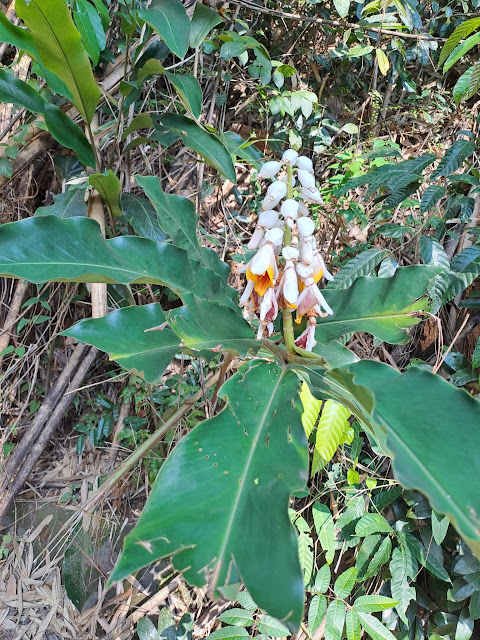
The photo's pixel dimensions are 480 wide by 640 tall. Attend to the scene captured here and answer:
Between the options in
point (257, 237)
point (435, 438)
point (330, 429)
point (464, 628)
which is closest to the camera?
point (435, 438)

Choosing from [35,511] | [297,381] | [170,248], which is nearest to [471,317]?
[297,381]

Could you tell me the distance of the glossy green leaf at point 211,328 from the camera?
2.19 feet

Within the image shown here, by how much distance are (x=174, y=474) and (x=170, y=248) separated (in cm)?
42

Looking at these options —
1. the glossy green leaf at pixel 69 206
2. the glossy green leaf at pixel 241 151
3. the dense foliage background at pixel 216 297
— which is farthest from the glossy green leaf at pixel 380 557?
the glossy green leaf at pixel 69 206

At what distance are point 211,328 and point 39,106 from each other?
78cm

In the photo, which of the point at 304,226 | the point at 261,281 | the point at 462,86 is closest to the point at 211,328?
the point at 261,281

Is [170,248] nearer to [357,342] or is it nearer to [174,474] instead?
[174,474]

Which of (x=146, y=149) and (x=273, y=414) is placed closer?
(x=273, y=414)

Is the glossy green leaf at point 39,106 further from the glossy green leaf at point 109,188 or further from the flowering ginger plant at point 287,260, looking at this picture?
the flowering ginger plant at point 287,260

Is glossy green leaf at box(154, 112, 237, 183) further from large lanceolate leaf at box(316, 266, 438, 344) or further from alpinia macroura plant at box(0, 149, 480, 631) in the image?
large lanceolate leaf at box(316, 266, 438, 344)

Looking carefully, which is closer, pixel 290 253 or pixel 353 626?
pixel 290 253

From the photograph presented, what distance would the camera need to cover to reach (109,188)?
1.09 metres

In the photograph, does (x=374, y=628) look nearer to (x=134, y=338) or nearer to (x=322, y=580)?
(x=322, y=580)

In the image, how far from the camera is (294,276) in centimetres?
71
